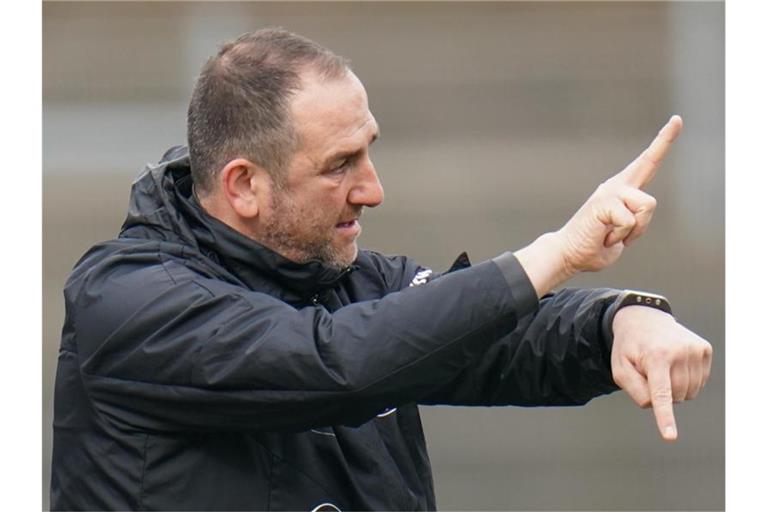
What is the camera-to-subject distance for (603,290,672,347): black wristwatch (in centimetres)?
245

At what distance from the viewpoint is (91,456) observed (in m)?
2.46

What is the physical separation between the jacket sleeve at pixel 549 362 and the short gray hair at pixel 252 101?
1.96 feet

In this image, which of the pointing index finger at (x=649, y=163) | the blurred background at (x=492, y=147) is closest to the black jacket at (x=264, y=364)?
the pointing index finger at (x=649, y=163)

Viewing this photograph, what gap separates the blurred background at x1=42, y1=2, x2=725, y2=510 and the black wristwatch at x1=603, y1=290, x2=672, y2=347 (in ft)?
7.54

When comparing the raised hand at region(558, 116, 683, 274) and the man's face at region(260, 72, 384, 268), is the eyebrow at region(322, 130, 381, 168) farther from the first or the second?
the raised hand at region(558, 116, 683, 274)

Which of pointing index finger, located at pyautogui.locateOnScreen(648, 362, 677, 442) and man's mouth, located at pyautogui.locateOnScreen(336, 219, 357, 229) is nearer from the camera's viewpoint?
pointing index finger, located at pyautogui.locateOnScreen(648, 362, 677, 442)

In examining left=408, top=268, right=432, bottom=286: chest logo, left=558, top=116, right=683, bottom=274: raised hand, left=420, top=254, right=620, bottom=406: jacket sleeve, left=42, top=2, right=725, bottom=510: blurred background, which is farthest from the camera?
left=42, top=2, right=725, bottom=510: blurred background

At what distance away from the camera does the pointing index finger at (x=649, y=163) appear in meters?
2.24

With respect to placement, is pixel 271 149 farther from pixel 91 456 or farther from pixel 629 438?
pixel 629 438

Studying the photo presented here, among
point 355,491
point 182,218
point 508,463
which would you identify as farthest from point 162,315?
point 508,463

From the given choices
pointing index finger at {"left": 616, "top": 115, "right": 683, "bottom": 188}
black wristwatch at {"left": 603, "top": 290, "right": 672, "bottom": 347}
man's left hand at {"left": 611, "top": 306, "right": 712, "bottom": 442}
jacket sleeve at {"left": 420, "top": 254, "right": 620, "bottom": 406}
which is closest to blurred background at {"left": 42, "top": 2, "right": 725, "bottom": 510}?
jacket sleeve at {"left": 420, "top": 254, "right": 620, "bottom": 406}

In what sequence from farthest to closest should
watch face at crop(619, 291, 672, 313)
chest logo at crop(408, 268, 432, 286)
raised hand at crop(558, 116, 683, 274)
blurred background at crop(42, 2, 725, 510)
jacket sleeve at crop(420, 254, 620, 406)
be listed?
1. blurred background at crop(42, 2, 725, 510)
2. chest logo at crop(408, 268, 432, 286)
3. jacket sleeve at crop(420, 254, 620, 406)
4. watch face at crop(619, 291, 672, 313)
5. raised hand at crop(558, 116, 683, 274)

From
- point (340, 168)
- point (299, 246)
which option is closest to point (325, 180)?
point (340, 168)

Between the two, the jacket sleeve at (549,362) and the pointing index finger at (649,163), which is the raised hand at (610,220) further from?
the jacket sleeve at (549,362)
